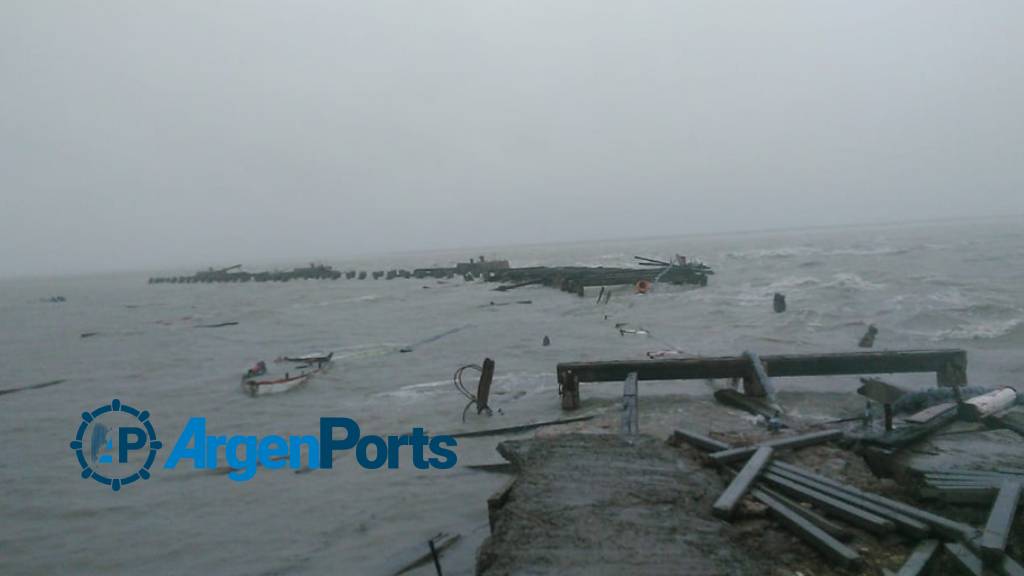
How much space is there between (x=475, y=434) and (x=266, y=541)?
11.1 ft

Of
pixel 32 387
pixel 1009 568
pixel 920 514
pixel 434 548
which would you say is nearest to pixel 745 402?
pixel 920 514

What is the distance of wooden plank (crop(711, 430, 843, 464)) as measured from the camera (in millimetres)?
5570

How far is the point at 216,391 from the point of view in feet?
44.1

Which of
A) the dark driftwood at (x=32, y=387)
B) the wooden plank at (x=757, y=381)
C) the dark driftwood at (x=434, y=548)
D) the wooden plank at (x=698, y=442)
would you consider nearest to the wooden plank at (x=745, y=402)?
the wooden plank at (x=757, y=381)

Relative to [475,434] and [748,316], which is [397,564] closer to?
[475,434]

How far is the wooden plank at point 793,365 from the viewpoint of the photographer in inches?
381

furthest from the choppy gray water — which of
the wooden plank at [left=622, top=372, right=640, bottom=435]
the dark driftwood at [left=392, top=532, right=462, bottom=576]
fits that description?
the wooden plank at [left=622, top=372, right=640, bottom=435]

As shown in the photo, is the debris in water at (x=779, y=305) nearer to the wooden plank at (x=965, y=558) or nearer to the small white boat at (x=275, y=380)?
the small white boat at (x=275, y=380)

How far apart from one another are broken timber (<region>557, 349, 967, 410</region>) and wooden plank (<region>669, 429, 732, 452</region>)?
344cm

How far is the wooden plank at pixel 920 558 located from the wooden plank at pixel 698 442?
1.90 metres

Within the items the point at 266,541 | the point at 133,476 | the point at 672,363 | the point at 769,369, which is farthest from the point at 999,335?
the point at 133,476

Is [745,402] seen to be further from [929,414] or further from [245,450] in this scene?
[245,450]

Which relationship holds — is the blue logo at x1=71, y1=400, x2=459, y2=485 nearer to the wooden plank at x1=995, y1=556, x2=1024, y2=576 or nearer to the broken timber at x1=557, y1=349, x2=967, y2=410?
the broken timber at x1=557, y1=349, x2=967, y2=410

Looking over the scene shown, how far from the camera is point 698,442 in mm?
6059
